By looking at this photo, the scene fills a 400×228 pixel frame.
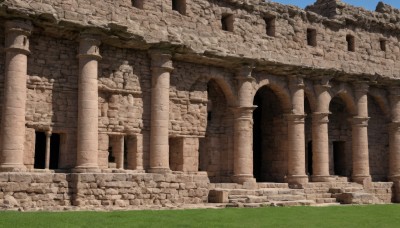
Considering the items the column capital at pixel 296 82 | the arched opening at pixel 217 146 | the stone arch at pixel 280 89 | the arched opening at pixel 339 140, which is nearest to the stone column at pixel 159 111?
the arched opening at pixel 217 146

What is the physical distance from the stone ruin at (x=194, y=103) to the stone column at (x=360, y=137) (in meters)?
0.05

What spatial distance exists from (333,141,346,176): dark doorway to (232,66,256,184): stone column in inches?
331

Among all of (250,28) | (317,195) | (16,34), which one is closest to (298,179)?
(317,195)

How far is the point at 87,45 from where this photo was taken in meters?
18.9

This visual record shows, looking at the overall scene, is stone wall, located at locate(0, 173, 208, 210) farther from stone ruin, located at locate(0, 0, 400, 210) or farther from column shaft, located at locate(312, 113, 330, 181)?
column shaft, located at locate(312, 113, 330, 181)

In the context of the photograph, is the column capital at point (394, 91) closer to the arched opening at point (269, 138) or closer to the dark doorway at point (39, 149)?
the arched opening at point (269, 138)

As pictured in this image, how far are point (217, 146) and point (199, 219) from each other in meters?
10.6

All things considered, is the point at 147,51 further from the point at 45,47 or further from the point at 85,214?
Answer: the point at 85,214

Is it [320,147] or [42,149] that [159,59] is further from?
[320,147]

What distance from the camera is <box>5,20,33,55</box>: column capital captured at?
1738cm

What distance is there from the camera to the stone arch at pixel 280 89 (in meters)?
25.3

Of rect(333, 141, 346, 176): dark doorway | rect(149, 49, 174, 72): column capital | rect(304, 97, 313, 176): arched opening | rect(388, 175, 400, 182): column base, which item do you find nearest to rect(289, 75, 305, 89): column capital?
rect(304, 97, 313, 176): arched opening

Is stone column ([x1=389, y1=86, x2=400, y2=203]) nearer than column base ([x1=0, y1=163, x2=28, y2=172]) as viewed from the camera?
No

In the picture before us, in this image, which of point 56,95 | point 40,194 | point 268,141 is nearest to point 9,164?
point 40,194
